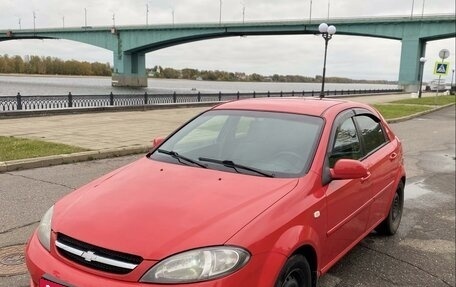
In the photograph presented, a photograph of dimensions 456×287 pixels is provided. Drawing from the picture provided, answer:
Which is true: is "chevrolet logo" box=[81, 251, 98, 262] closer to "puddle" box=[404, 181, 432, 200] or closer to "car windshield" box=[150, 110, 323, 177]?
"car windshield" box=[150, 110, 323, 177]

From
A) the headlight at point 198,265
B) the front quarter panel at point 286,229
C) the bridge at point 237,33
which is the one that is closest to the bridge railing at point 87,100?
the front quarter panel at point 286,229

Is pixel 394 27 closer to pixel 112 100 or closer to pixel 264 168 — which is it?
pixel 112 100

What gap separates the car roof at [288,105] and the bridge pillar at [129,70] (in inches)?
2958

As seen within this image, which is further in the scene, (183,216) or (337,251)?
(337,251)

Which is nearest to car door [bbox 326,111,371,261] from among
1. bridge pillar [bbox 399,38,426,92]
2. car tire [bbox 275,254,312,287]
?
car tire [bbox 275,254,312,287]

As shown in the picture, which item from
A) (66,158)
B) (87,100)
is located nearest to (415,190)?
(66,158)

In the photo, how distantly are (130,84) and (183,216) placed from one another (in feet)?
260

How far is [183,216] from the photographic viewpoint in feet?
9.07

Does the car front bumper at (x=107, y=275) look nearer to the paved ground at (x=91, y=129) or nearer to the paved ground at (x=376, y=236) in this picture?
the paved ground at (x=376, y=236)

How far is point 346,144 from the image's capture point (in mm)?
4191

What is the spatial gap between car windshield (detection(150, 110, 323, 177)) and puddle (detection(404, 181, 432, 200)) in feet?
14.1

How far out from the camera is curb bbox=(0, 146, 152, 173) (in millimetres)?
8078

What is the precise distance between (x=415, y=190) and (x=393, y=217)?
280cm

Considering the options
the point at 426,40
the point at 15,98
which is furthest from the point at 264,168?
the point at 426,40
